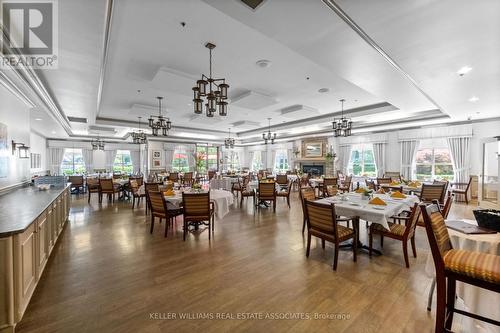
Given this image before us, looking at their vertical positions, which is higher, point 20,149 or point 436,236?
point 20,149

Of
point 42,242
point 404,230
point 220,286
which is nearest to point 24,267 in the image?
point 42,242

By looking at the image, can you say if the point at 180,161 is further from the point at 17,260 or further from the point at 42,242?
the point at 17,260

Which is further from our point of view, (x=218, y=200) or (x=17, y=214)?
(x=218, y=200)

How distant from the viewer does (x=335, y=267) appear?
286 cm

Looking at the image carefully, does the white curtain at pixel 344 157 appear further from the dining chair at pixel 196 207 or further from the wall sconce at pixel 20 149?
the wall sconce at pixel 20 149

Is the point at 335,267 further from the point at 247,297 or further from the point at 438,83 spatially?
the point at 438,83

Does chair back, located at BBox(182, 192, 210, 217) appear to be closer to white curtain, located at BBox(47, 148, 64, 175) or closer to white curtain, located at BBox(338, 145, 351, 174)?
white curtain, located at BBox(338, 145, 351, 174)

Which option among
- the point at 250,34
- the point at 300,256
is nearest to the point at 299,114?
the point at 250,34

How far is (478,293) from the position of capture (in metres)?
1.79

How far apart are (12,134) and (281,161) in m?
12.9

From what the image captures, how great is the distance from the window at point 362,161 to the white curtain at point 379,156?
0.25 meters

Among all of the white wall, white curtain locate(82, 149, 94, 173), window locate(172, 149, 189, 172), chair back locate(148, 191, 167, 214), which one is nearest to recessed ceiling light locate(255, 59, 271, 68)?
chair back locate(148, 191, 167, 214)

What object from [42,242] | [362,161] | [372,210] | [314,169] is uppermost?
[362,161]

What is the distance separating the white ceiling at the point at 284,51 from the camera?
217cm
